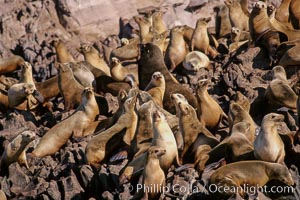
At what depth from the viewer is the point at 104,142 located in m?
15.3

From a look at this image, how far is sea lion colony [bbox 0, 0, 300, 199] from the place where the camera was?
44.5 feet

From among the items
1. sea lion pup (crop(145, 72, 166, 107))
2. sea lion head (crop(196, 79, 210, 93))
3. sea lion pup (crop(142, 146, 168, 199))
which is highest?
sea lion pup (crop(142, 146, 168, 199))

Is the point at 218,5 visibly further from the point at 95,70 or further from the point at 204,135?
the point at 204,135

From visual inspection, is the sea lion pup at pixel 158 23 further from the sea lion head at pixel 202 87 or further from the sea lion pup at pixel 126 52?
the sea lion head at pixel 202 87

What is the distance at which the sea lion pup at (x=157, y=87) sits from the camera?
56.1 feet

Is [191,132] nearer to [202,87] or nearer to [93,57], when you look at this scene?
[202,87]

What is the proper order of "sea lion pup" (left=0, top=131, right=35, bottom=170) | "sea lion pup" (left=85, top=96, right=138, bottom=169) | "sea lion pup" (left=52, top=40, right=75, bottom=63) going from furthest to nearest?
1. "sea lion pup" (left=52, top=40, right=75, bottom=63)
2. "sea lion pup" (left=0, top=131, right=35, bottom=170)
3. "sea lion pup" (left=85, top=96, right=138, bottom=169)

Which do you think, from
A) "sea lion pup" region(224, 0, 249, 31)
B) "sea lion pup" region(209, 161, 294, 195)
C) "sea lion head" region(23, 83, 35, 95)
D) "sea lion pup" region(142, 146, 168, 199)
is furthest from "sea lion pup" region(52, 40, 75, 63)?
"sea lion pup" region(209, 161, 294, 195)

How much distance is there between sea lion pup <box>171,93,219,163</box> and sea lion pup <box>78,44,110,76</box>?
5211mm

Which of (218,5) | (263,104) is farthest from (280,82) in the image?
(218,5)

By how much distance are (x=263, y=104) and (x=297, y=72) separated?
159 centimetres

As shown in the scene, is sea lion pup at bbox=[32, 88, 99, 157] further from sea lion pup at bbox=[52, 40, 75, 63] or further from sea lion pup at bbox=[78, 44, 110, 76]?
sea lion pup at bbox=[52, 40, 75, 63]

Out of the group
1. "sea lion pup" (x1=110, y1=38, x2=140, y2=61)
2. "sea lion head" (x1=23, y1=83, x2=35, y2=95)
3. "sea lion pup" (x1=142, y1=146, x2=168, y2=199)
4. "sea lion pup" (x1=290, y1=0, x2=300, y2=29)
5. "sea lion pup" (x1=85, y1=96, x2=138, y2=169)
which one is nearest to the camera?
"sea lion pup" (x1=142, y1=146, x2=168, y2=199)

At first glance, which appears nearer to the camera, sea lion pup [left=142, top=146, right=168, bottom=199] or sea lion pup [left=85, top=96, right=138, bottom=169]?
sea lion pup [left=142, top=146, right=168, bottom=199]
